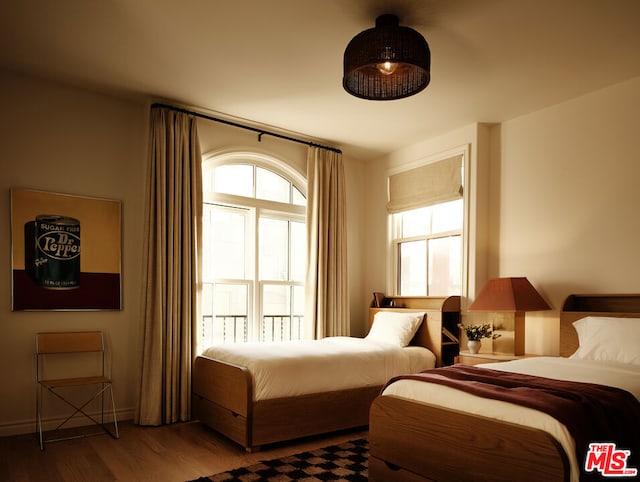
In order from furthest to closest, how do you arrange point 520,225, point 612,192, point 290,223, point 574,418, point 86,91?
point 290,223
point 520,225
point 86,91
point 612,192
point 574,418

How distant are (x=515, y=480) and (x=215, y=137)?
375cm

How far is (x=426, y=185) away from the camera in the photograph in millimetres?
5141

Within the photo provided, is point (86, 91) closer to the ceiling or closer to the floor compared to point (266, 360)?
closer to the ceiling

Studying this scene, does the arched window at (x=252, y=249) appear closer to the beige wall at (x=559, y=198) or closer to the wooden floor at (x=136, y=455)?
the wooden floor at (x=136, y=455)

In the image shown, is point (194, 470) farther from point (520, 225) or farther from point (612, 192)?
point (612, 192)

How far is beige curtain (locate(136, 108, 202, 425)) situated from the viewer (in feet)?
13.2

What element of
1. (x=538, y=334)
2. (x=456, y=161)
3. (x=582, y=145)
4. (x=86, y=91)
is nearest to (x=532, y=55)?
(x=582, y=145)

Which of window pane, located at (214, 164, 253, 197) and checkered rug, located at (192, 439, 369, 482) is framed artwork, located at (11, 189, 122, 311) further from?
checkered rug, located at (192, 439, 369, 482)

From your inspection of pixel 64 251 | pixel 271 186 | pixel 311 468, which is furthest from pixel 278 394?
pixel 271 186

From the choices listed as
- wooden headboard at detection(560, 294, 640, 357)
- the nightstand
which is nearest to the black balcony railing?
the nightstand

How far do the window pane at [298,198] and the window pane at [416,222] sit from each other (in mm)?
1083

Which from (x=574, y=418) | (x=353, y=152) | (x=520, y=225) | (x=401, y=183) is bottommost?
(x=574, y=418)

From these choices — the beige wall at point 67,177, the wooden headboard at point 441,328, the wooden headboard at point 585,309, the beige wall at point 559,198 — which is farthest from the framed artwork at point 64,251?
the wooden headboard at point 585,309

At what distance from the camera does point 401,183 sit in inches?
215
